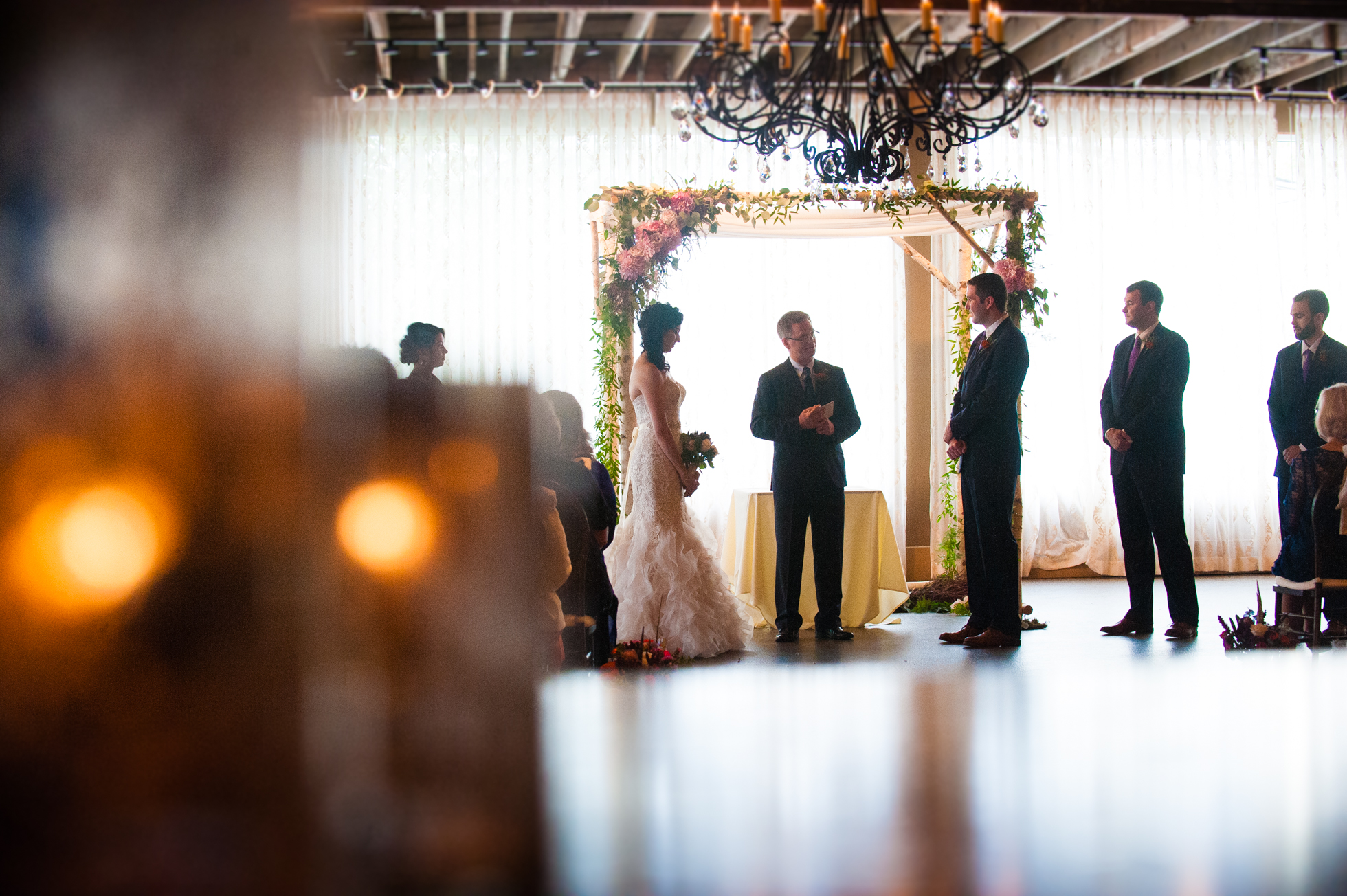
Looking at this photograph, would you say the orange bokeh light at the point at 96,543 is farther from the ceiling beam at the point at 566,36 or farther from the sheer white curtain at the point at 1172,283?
the sheer white curtain at the point at 1172,283

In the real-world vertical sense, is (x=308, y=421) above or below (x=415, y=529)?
above

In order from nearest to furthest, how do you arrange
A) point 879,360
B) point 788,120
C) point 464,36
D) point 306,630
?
point 306,630
point 788,120
point 464,36
point 879,360

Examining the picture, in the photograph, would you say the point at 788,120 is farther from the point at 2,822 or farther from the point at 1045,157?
the point at 1045,157

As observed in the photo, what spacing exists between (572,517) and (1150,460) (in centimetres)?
276

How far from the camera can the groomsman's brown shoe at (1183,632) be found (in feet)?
14.5

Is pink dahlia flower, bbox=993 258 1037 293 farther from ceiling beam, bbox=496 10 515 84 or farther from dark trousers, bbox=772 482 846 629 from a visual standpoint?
ceiling beam, bbox=496 10 515 84

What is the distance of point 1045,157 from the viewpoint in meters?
7.43

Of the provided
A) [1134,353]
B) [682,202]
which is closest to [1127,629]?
[1134,353]

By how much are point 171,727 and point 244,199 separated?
59.9 inches

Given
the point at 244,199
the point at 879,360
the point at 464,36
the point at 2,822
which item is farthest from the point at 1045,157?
the point at 2,822

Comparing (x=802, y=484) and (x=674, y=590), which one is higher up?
(x=802, y=484)

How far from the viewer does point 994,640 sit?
14.6ft

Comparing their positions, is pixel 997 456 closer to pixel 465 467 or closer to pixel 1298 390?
pixel 1298 390

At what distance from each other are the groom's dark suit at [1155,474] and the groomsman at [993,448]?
51 cm
